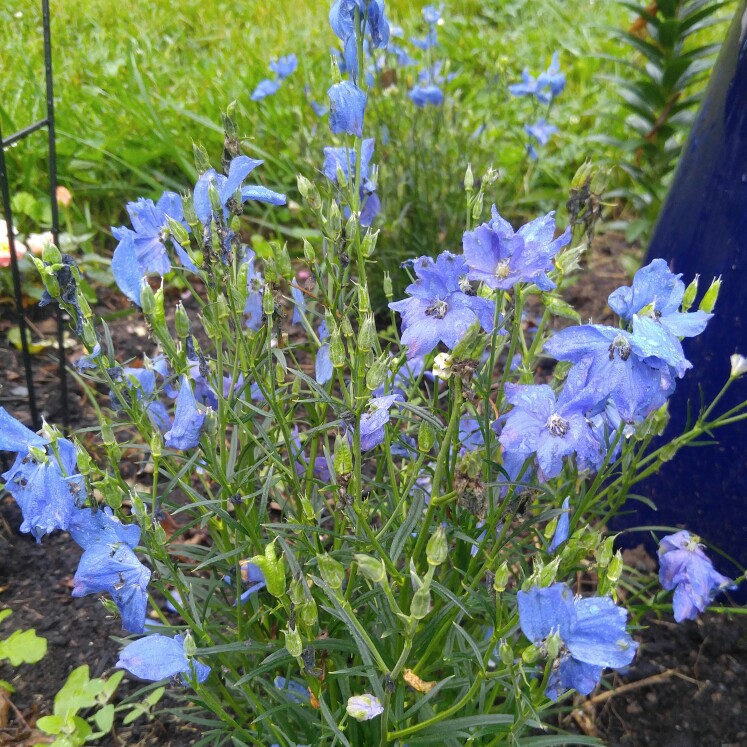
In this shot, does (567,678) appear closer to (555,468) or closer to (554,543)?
(555,468)

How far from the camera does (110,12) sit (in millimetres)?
4031

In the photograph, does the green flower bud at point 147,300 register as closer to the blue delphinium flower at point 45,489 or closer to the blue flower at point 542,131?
the blue delphinium flower at point 45,489

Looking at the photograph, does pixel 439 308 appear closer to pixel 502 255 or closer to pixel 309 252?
pixel 502 255

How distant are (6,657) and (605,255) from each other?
243 centimetres

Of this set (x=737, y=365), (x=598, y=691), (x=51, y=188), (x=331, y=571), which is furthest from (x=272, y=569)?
(x=51, y=188)

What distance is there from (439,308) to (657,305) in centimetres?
26

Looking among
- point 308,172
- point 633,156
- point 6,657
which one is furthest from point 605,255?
point 6,657

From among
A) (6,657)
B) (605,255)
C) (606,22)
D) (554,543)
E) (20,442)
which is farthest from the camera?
(606,22)

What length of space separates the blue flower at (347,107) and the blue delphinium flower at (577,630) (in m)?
0.64

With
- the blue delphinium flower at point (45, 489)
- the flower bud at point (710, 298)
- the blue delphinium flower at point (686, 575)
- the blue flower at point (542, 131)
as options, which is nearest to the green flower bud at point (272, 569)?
the blue delphinium flower at point (45, 489)

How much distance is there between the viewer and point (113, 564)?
42.3 inches

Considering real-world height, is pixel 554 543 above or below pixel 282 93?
below

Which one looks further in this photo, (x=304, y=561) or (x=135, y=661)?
(x=304, y=561)

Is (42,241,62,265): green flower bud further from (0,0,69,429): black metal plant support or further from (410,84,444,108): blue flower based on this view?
(410,84,444,108): blue flower
